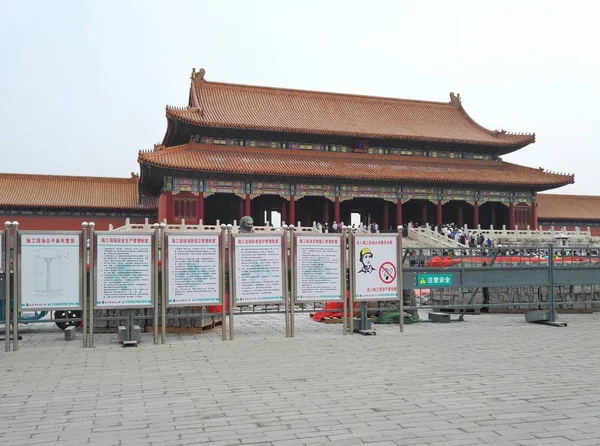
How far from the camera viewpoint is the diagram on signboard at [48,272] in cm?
890

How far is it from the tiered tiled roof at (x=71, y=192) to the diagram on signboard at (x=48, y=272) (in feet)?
75.6

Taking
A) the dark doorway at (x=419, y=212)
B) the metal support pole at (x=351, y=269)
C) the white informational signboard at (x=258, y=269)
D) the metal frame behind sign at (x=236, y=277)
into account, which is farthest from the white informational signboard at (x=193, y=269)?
the dark doorway at (x=419, y=212)

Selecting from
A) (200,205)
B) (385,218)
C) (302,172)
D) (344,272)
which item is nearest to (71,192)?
(200,205)

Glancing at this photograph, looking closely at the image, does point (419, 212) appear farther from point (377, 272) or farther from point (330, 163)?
point (377, 272)

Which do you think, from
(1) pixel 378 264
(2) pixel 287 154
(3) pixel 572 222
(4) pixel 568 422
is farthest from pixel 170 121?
(4) pixel 568 422

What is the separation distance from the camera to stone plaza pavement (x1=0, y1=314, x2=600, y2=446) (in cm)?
448

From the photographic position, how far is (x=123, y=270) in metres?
9.22

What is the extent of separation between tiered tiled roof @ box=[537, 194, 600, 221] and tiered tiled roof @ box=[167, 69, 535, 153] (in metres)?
5.45

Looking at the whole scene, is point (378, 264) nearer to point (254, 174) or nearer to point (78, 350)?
point (78, 350)

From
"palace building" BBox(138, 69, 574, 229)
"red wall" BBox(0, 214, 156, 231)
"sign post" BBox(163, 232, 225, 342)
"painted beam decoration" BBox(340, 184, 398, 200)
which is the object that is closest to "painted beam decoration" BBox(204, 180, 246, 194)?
"palace building" BBox(138, 69, 574, 229)

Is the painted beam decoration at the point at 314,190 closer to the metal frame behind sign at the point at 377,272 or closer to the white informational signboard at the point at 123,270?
the metal frame behind sign at the point at 377,272

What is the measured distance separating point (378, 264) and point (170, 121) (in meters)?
22.5

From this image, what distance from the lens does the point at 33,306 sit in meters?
8.85

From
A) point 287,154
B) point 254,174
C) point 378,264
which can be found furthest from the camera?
point 287,154
